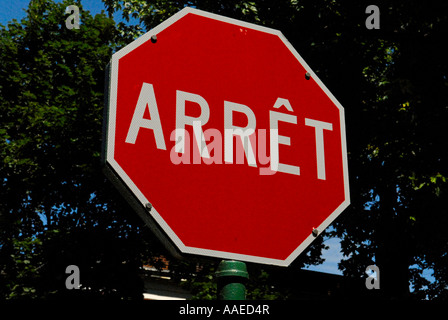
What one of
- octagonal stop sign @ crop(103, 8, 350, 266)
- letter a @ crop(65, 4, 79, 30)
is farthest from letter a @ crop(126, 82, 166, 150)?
letter a @ crop(65, 4, 79, 30)

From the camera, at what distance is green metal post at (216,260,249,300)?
1423mm

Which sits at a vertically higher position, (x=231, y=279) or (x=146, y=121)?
(x=146, y=121)

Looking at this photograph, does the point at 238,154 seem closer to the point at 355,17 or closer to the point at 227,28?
the point at 227,28

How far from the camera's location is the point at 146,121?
59.2 inches

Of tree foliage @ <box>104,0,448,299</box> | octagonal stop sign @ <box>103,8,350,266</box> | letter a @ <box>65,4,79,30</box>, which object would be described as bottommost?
octagonal stop sign @ <box>103,8,350,266</box>

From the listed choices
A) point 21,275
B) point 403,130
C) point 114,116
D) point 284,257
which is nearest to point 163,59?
point 114,116

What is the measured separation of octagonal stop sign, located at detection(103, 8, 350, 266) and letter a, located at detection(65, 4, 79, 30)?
51.5 ft

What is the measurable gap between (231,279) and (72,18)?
55.4ft

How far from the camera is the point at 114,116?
4.82 feet

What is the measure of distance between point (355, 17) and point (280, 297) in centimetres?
642

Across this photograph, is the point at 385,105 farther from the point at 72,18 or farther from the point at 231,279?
the point at 72,18

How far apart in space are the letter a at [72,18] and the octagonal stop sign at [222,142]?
15711 mm

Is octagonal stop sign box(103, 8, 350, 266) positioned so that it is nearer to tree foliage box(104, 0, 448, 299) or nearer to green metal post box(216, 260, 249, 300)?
green metal post box(216, 260, 249, 300)

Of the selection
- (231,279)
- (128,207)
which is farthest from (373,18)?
(128,207)
